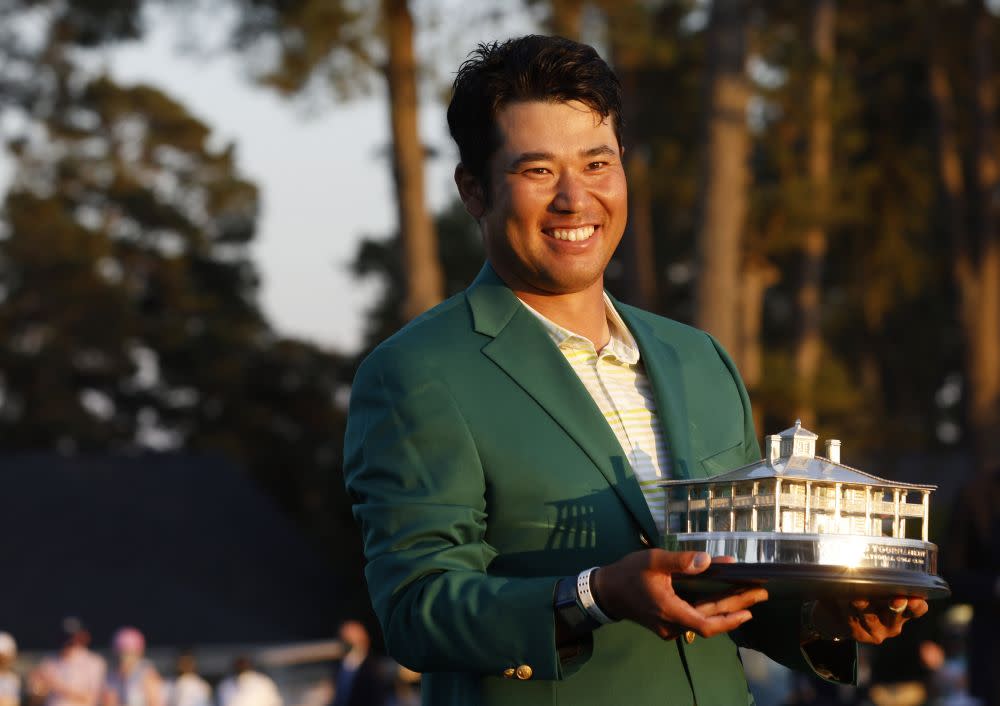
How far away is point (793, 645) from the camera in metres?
3.09

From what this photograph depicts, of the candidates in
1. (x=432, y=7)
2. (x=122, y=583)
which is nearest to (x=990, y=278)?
(x=432, y=7)

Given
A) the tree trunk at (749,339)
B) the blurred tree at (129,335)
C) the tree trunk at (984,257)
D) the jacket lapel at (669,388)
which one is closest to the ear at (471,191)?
the jacket lapel at (669,388)

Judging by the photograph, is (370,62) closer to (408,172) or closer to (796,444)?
(408,172)

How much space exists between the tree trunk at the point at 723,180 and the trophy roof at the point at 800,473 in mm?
12087

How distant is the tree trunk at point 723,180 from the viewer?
48.8 feet

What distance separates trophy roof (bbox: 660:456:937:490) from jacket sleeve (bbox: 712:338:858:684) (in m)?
0.43

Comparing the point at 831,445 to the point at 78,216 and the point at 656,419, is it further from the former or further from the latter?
the point at 78,216

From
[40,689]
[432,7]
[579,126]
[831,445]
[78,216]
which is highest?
Answer: [78,216]

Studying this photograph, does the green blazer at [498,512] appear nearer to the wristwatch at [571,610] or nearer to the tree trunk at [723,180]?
the wristwatch at [571,610]

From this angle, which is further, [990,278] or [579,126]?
[990,278]

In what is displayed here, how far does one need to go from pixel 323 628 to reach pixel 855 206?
13615 mm

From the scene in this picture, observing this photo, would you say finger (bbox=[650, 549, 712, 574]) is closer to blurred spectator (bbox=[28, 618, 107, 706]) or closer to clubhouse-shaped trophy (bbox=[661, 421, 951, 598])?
clubhouse-shaped trophy (bbox=[661, 421, 951, 598])

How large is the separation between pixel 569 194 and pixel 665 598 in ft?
2.69

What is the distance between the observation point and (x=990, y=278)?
25469 millimetres
